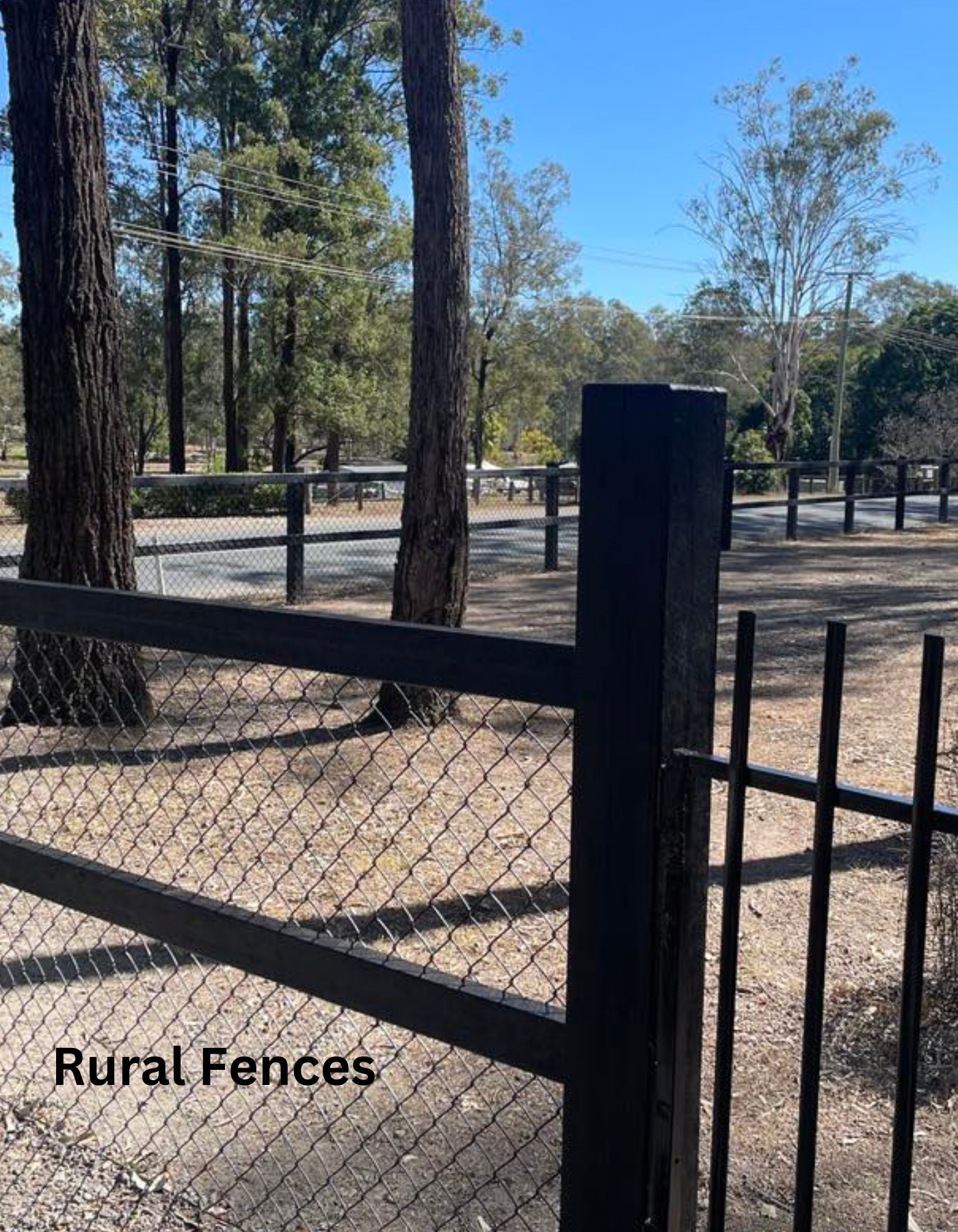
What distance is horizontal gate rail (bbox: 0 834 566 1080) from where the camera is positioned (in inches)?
72.0

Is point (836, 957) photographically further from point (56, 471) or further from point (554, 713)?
point (56, 471)

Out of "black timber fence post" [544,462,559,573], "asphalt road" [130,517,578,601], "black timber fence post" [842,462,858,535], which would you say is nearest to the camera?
"asphalt road" [130,517,578,601]

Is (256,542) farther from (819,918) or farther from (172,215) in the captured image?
(172,215)

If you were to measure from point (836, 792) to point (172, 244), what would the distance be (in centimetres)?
3084

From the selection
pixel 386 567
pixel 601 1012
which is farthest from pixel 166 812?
pixel 386 567

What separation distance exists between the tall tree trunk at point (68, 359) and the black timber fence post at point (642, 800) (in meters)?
4.80

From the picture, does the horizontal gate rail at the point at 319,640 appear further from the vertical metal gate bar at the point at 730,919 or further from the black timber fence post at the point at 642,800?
the vertical metal gate bar at the point at 730,919

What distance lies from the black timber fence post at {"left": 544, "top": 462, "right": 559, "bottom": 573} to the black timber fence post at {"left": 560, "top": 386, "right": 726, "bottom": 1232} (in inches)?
504

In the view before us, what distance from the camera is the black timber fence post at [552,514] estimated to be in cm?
1452

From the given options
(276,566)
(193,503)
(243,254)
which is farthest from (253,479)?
(243,254)

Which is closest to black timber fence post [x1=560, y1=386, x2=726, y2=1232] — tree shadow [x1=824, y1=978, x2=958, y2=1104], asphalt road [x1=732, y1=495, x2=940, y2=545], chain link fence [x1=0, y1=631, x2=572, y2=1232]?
chain link fence [x1=0, y1=631, x2=572, y2=1232]

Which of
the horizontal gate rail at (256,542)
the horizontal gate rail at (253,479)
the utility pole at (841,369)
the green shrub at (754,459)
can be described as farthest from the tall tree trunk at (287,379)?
the utility pole at (841,369)

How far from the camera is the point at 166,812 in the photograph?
17.5 feet

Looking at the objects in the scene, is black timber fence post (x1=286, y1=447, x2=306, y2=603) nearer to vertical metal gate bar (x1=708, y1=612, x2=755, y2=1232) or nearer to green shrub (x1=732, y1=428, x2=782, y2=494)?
vertical metal gate bar (x1=708, y1=612, x2=755, y2=1232)
